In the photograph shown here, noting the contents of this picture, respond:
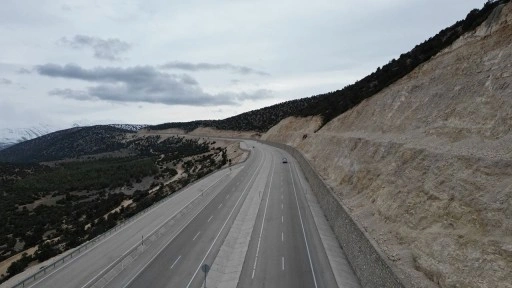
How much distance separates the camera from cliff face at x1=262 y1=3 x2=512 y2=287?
41.8ft

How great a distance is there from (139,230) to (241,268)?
1277 cm

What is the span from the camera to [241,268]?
20828mm

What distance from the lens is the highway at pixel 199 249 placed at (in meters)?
19.7

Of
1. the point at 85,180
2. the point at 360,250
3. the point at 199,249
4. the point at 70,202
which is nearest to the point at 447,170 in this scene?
the point at 360,250

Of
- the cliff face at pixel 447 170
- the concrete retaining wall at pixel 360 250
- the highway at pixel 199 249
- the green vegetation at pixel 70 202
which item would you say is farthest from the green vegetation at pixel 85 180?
the concrete retaining wall at pixel 360 250

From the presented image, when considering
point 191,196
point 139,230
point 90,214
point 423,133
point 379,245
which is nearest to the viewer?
point 379,245

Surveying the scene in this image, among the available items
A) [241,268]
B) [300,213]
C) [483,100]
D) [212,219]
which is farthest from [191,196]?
[483,100]

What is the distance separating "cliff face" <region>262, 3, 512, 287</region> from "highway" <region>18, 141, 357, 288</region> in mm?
4123

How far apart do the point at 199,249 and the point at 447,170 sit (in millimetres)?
15828

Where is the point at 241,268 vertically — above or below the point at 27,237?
above

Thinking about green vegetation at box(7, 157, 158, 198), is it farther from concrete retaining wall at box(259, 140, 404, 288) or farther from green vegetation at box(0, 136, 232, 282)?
concrete retaining wall at box(259, 140, 404, 288)

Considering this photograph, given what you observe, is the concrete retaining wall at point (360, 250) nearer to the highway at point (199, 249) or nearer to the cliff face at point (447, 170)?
the cliff face at point (447, 170)

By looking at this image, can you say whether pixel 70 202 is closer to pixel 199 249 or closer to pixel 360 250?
pixel 199 249

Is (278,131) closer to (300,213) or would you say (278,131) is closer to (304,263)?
(300,213)
